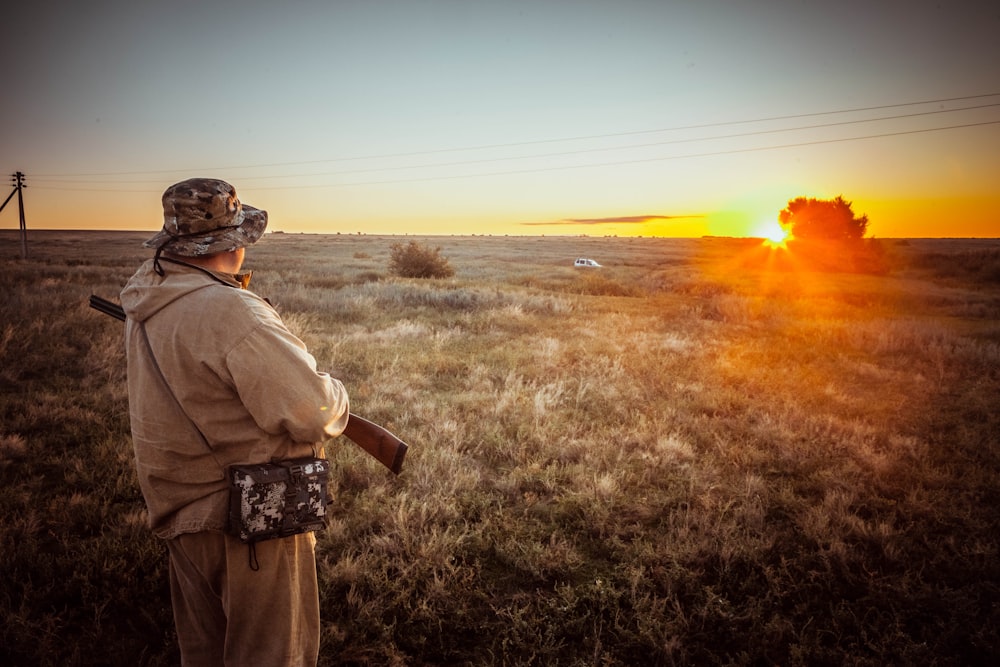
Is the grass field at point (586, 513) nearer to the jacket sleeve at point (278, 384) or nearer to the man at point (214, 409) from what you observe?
the man at point (214, 409)

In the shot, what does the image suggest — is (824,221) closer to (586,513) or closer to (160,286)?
(586,513)

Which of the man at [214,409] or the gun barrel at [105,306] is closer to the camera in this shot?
the man at [214,409]

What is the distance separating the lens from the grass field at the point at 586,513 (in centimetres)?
292

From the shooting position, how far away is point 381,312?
43.2 feet

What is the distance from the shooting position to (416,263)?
2458cm

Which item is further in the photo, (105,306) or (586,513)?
(586,513)

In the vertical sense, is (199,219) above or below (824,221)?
below

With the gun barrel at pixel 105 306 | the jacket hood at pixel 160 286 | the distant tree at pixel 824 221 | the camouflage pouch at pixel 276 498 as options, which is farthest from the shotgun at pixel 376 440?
the distant tree at pixel 824 221

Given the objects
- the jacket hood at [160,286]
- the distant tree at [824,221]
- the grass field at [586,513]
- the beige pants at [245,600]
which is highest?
the distant tree at [824,221]

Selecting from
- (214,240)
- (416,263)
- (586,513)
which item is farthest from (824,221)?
(214,240)

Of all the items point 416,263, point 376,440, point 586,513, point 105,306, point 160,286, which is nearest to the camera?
point 160,286

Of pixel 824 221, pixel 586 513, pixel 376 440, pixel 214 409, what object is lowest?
pixel 586 513

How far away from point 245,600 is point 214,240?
1440 millimetres

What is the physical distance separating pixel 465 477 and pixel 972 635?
3.88 m
